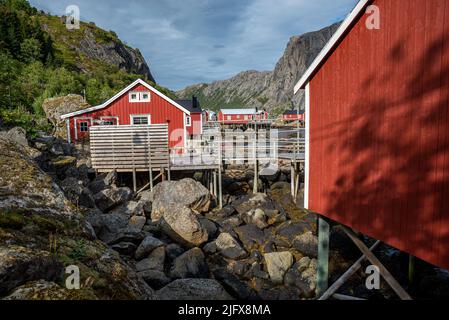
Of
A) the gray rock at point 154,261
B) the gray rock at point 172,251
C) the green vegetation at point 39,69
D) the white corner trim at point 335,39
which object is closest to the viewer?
the white corner trim at point 335,39

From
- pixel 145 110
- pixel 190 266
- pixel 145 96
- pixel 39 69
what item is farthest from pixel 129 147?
pixel 39 69

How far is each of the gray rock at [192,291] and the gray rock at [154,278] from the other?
0.83 m

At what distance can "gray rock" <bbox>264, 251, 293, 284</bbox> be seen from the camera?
369 inches

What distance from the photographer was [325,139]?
7.11 m

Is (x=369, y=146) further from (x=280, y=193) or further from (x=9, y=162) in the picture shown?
Result: (x=280, y=193)

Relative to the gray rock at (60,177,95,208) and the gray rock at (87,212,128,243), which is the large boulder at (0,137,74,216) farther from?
the gray rock at (60,177,95,208)

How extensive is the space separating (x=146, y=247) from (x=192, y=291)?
342 cm

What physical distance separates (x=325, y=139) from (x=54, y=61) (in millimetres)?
79359

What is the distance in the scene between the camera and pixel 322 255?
809cm

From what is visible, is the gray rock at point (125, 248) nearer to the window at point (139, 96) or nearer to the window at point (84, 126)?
the window at point (139, 96)

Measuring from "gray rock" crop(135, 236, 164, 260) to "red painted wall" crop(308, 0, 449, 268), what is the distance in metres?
5.40

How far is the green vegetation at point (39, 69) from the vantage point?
104 ft

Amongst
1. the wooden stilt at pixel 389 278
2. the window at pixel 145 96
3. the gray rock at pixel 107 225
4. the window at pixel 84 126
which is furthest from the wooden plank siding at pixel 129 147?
the wooden stilt at pixel 389 278
